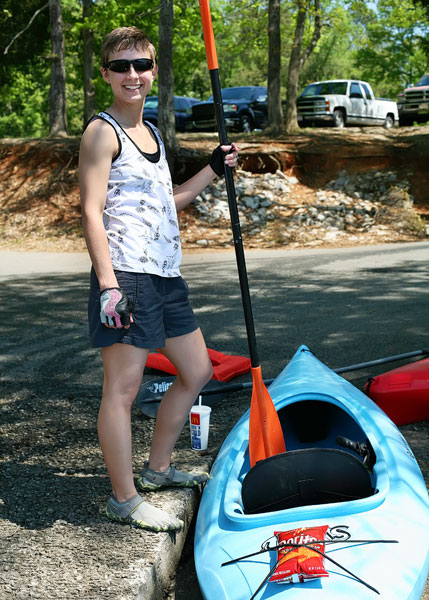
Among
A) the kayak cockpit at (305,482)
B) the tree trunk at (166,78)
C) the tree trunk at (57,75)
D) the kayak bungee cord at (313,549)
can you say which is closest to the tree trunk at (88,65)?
the tree trunk at (57,75)

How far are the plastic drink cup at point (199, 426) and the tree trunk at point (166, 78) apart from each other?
40.2 feet

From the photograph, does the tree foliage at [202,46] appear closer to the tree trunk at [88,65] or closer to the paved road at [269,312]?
the tree trunk at [88,65]

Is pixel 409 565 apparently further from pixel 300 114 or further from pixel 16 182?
pixel 300 114

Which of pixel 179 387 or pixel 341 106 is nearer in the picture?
pixel 179 387

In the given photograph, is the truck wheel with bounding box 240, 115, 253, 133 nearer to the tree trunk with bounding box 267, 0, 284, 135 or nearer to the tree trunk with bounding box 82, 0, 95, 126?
the tree trunk with bounding box 267, 0, 284, 135

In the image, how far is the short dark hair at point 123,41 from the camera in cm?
268

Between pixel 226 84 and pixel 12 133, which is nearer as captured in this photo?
pixel 12 133

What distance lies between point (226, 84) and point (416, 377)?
185 ft

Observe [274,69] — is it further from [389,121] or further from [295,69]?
[389,121]

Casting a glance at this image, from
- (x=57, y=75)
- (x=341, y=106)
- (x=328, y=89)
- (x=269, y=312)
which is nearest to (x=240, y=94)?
(x=328, y=89)

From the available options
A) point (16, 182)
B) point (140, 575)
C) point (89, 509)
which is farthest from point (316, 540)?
point (16, 182)

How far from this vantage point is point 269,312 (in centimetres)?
717

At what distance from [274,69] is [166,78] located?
4848 millimetres

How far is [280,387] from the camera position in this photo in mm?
3596
